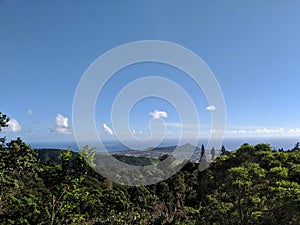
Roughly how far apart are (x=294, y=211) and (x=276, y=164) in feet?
5.58

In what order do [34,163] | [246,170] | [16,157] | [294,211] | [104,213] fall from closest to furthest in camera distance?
[294,211], [246,170], [16,157], [34,163], [104,213]

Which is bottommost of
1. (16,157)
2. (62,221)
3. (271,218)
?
(62,221)

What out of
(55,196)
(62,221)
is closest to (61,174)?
(55,196)

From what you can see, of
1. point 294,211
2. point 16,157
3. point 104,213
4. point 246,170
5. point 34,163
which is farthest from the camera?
point 104,213

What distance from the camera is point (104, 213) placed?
57.8ft

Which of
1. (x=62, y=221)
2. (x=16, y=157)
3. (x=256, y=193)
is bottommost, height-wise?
(x=62, y=221)

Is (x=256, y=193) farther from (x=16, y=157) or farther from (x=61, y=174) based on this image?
(x=16, y=157)

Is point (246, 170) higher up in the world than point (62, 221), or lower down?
higher up

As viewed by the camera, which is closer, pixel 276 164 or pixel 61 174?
pixel 61 174

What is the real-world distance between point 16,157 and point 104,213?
10.4m

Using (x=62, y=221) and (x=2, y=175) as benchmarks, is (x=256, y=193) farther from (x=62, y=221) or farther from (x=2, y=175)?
(x=2, y=175)

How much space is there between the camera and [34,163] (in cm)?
912

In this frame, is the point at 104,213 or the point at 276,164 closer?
the point at 276,164

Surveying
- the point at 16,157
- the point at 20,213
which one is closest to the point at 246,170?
the point at 16,157
